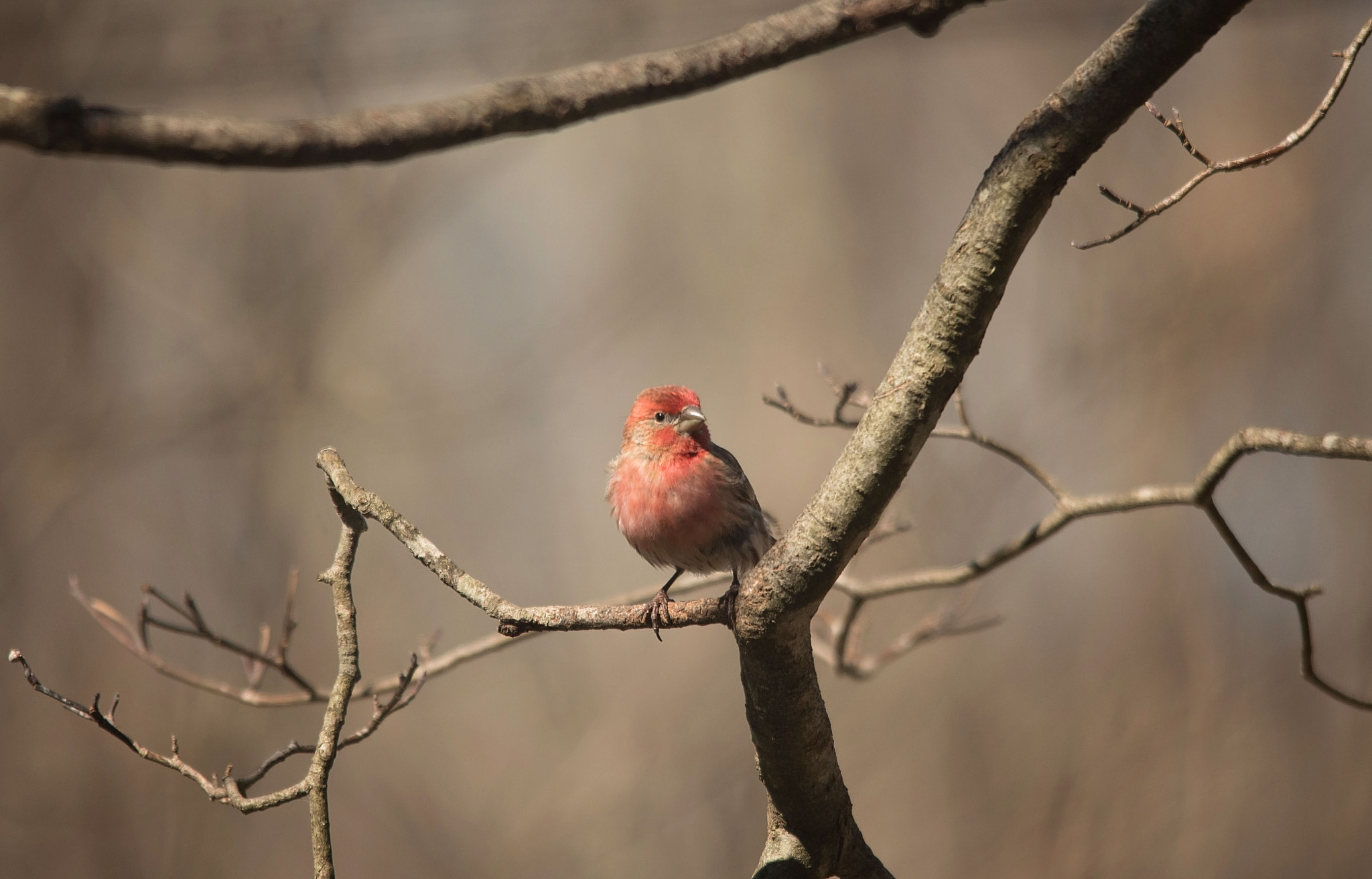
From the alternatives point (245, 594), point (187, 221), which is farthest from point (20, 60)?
point (245, 594)

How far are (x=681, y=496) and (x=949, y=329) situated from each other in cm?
239

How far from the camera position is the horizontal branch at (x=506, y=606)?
9.03 feet

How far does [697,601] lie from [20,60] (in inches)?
374

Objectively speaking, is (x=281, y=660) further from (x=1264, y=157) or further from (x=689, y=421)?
(x=1264, y=157)

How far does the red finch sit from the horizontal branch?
1.44 metres

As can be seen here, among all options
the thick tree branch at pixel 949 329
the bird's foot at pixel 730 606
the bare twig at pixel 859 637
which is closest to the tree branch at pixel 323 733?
the bird's foot at pixel 730 606

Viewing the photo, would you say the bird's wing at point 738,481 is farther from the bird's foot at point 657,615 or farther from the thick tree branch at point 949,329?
the thick tree branch at point 949,329

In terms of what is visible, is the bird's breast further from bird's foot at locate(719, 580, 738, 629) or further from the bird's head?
bird's foot at locate(719, 580, 738, 629)

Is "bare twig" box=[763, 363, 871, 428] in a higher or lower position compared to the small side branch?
higher

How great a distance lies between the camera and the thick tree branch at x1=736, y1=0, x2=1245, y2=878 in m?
2.02

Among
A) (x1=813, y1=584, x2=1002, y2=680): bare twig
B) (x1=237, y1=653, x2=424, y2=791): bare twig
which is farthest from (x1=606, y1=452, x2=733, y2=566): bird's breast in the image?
(x1=237, y1=653, x2=424, y2=791): bare twig

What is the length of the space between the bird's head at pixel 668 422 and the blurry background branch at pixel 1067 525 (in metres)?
0.59

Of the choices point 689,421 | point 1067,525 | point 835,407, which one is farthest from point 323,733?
point 1067,525

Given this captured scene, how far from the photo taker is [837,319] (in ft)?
38.4
